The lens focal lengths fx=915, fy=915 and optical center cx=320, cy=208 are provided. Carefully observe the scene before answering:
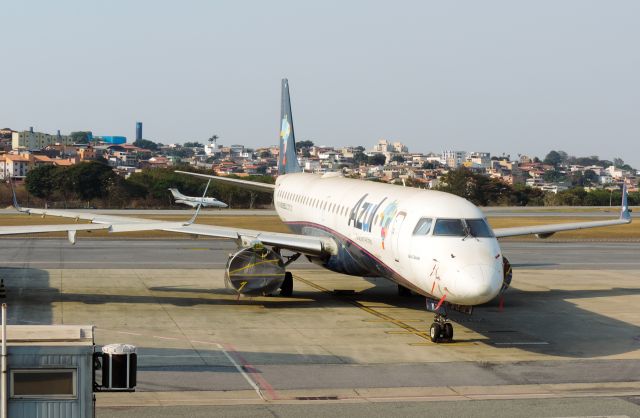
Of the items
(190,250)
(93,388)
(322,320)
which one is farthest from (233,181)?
(93,388)

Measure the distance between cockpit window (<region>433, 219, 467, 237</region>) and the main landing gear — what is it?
242 cm

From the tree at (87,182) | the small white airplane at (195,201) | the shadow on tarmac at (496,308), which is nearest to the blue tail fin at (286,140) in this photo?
the shadow on tarmac at (496,308)

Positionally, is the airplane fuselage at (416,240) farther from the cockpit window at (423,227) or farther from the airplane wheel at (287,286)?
the airplane wheel at (287,286)

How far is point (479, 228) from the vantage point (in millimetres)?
25797

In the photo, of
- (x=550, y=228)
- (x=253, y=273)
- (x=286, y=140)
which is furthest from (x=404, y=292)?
(x=286, y=140)

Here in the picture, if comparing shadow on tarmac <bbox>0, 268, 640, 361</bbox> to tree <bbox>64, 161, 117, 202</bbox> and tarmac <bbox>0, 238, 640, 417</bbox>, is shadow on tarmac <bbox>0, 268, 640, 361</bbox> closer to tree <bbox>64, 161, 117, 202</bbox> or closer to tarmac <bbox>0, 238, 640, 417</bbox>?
tarmac <bbox>0, 238, 640, 417</bbox>

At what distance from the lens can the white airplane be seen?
24.4 metres

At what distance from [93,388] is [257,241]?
1971 cm

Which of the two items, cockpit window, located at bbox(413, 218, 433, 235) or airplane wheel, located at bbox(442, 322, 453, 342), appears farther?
cockpit window, located at bbox(413, 218, 433, 235)

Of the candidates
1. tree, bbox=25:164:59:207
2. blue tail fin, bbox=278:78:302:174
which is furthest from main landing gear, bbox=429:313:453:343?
tree, bbox=25:164:59:207

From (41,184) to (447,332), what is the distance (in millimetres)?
102450

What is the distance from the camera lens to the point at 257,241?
3309 centimetres

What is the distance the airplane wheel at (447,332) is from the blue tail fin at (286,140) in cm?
2811

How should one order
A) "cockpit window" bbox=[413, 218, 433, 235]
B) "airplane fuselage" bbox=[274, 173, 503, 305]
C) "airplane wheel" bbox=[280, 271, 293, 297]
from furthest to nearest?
"airplane wheel" bbox=[280, 271, 293, 297] → "cockpit window" bbox=[413, 218, 433, 235] → "airplane fuselage" bbox=[274, 173, 503, 305]
